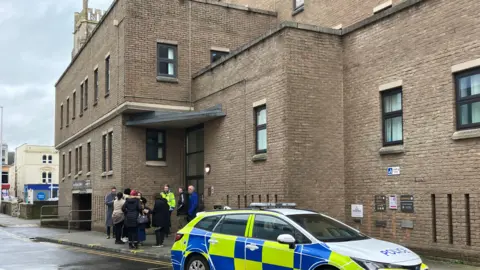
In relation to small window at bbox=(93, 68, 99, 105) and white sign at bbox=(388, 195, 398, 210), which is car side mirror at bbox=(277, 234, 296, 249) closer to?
white sign at bbox=(388, 195, 398, 210)

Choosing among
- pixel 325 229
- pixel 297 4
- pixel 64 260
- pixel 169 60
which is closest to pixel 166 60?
pixel 169 60

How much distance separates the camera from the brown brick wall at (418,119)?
1159cm

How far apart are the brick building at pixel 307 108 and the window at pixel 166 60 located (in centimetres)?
4

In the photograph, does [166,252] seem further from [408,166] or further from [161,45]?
[161,45]

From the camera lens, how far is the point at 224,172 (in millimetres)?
17688

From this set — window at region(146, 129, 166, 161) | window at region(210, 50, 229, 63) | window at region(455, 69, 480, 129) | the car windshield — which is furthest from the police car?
window at region(210, 50, 229, 63)

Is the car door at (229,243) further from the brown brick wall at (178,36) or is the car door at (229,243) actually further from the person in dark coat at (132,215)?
the brown brick wall at (178,36)

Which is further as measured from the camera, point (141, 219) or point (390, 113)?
point (141, 219)

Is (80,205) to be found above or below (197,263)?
below

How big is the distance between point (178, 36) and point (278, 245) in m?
14.2

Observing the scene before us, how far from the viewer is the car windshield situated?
8.28m

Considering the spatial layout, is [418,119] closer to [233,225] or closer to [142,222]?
[233,225]

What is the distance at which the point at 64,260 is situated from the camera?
14.1 metres

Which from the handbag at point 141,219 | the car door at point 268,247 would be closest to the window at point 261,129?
the handbag at point 141,219
